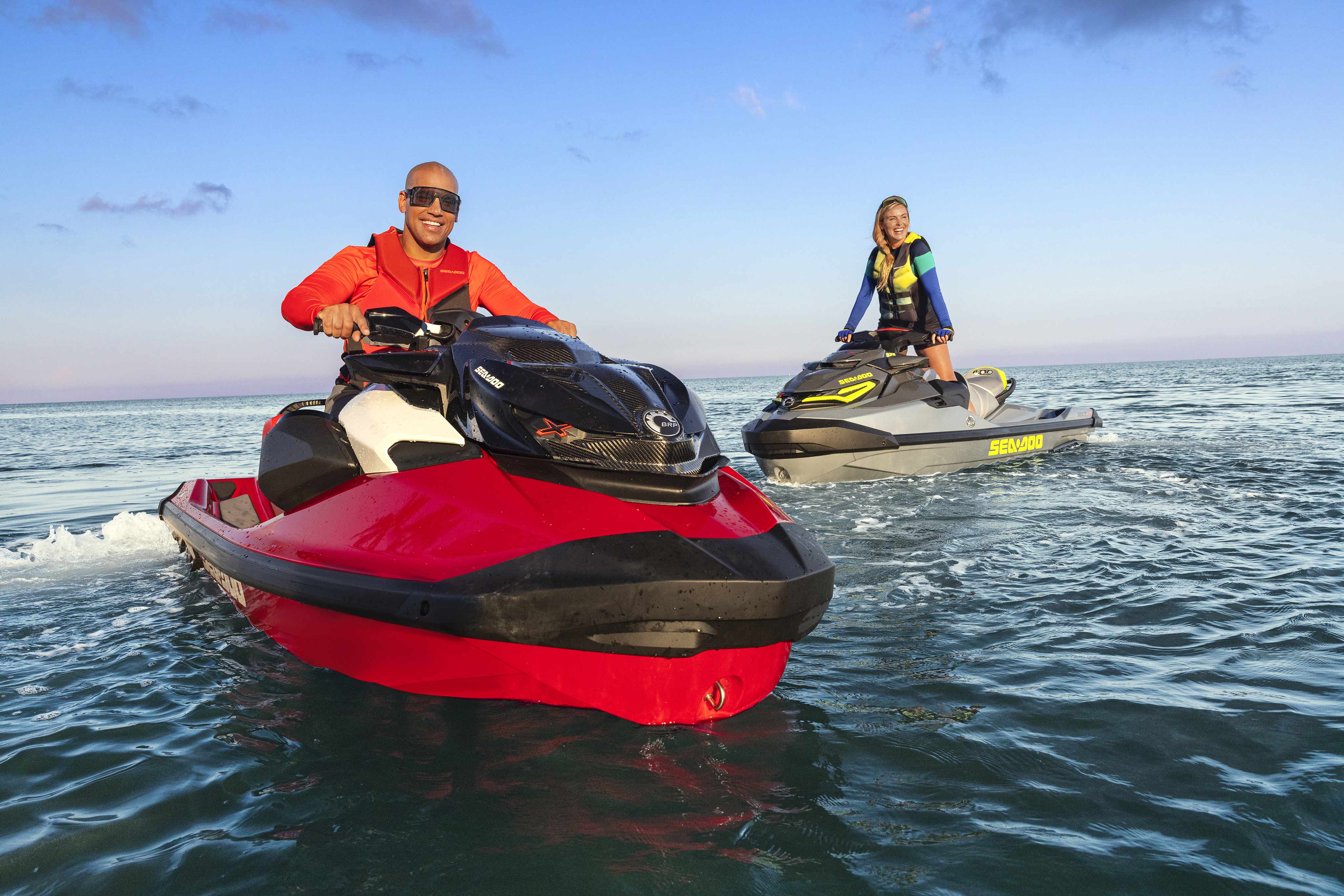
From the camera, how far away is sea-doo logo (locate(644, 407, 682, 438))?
7.38 feet

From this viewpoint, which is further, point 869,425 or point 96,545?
point 869,425

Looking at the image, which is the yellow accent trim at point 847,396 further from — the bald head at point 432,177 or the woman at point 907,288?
the bald head at point 432,177

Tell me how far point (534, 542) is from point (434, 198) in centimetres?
193

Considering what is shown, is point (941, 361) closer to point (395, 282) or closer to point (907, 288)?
point (907, 288)

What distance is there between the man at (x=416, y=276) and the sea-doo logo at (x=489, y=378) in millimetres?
817

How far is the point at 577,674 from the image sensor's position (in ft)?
6.96

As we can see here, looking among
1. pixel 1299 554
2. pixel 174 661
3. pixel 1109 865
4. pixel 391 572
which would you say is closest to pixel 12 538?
pixel 174 661

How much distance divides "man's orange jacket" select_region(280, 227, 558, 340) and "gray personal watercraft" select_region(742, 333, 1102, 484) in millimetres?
3763

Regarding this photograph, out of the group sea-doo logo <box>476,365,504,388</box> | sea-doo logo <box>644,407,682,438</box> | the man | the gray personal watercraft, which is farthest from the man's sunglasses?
the gray personal watercraft

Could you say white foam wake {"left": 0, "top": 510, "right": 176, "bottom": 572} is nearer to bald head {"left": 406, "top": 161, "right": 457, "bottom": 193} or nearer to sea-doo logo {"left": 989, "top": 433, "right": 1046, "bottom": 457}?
bald head {"left": 406, "top": 161, "right": 457, "bottom": 193}

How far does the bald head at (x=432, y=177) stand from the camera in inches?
132

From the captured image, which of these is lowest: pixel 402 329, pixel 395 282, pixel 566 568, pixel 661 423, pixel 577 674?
pixel 577 674

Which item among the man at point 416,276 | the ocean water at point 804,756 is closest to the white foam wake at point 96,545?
the ocean water at point 804,756

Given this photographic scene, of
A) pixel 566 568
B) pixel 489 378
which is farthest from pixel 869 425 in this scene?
pixel 566 568
